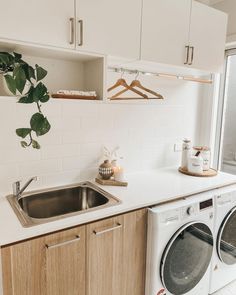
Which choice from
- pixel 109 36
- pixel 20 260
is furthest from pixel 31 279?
pixel 109 36

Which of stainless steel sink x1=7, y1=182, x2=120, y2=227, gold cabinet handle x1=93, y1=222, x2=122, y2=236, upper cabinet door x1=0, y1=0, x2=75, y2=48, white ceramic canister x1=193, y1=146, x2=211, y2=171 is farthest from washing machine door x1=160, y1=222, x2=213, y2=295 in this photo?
upper cabinet door x1=0, y1=0, x2=75, y2=48

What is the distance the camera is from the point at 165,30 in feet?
5.62

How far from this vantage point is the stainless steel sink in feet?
5.29

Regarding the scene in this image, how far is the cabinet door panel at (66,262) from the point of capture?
4.03ft

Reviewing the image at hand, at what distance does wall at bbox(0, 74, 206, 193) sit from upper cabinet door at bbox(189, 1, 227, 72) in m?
0.40

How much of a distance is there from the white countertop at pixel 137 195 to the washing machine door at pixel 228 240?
28cm

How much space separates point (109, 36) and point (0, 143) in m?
0.95

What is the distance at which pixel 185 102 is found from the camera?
8.11 ft

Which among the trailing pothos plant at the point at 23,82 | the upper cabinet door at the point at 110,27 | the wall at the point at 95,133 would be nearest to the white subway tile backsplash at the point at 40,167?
the wall at the point at 95,133

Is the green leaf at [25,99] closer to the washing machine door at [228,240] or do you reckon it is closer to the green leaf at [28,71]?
the green leaf at [28,71]

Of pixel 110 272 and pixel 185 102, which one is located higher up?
pixel 185 102

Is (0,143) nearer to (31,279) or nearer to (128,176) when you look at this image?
(31,279)

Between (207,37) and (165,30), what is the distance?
1.49 ft

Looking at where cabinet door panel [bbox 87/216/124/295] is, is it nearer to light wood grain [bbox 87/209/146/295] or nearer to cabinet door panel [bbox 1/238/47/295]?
light wood grain [bbox 87/209/146/295]
